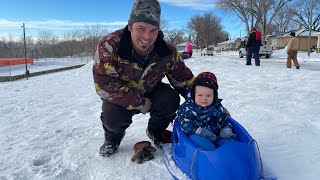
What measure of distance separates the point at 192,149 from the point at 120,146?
99 cm

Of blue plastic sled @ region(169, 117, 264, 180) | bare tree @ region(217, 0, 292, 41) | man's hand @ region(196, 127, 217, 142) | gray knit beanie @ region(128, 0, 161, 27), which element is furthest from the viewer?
bare tree @ region(217, 0, 292, 41)

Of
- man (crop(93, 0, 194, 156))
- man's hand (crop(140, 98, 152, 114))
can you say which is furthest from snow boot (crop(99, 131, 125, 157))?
man's hand (crop(140, 98, 152, 114))

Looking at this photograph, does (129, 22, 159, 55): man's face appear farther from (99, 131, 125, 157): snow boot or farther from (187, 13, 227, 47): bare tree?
(187, 13, 227, 47): bare tree

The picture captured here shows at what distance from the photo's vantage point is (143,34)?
2.30 m

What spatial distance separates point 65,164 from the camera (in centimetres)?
232

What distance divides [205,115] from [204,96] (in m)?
0.16

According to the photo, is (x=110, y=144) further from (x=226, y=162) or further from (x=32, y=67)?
(x=32, y=67)

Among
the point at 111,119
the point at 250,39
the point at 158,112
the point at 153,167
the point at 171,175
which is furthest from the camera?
the point at 250,39

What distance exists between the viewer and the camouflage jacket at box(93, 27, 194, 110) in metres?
2.31

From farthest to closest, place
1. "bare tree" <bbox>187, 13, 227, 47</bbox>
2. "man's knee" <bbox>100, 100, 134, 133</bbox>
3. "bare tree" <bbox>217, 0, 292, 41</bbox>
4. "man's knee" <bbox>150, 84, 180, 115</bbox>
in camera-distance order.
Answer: "bare tree" <bbox>187, 13, 227, 47</bbox>, "bare tree" <bbox>217, 0, 292, 41</bbox>, "man's knee" <bbox>150, 84, 180, 115</bbox>, "man's knee" <bbox>100, 100, 134, 133</bbox>

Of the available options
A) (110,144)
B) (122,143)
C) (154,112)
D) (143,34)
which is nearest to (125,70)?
(143,34)

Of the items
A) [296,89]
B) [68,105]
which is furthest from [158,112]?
[296,89]

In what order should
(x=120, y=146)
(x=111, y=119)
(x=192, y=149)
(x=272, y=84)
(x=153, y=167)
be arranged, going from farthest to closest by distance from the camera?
1. (x=272, y=84)
2. (x=120, y=146)
3. (x=111, y=119)
4. (x=153, y=167)
5. (x=192, y=149)

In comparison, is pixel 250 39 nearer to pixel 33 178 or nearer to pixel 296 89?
pixel 296 89
